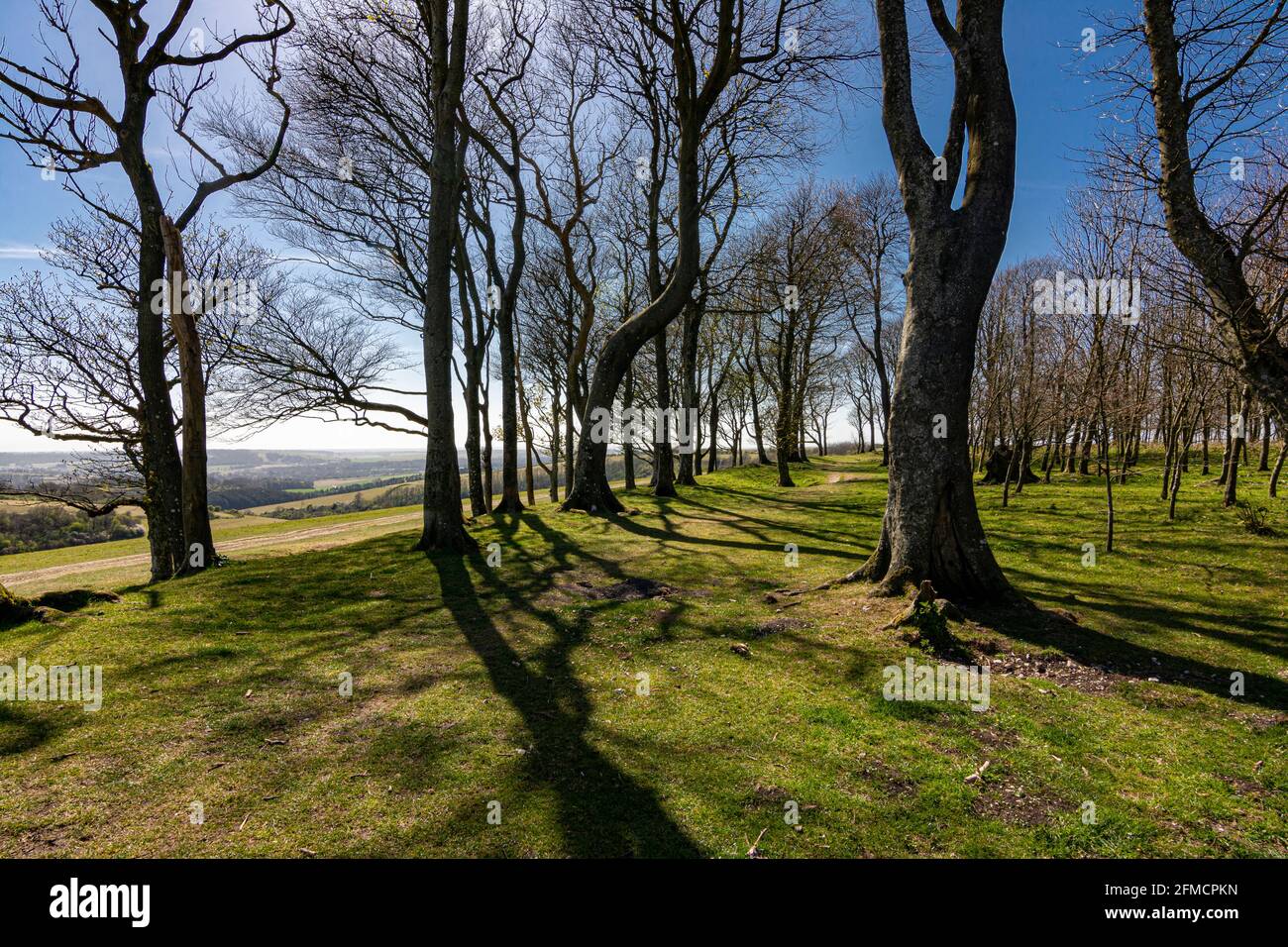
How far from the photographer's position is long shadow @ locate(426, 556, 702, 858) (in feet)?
8.97

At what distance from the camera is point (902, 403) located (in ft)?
20.9

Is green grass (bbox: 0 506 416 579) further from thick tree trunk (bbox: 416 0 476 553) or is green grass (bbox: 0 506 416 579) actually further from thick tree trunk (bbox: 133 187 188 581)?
thick tree trunk (bbox: 416 0 476 553)

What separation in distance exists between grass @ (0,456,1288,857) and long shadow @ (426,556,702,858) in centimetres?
2

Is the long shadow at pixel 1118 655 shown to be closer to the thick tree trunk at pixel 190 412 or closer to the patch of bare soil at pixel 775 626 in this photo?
the patch of bare soil at pixel 775 626

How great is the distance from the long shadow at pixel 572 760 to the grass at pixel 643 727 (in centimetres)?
2

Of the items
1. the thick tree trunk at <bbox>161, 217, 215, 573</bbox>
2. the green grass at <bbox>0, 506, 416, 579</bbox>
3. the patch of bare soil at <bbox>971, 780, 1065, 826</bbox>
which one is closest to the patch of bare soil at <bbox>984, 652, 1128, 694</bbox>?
the patch of bare soil at <bbox>971, 780, 1065, 826</bbox>

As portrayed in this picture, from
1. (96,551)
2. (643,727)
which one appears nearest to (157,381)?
(643,727)

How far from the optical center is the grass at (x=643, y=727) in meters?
2.82

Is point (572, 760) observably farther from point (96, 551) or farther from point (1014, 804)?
point (96, 551)

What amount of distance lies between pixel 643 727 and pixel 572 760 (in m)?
0.64

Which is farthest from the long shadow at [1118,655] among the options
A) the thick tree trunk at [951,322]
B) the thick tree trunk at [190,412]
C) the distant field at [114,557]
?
the distant field at [114,557]

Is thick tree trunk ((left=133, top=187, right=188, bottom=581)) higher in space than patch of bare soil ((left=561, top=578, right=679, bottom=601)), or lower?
higher
